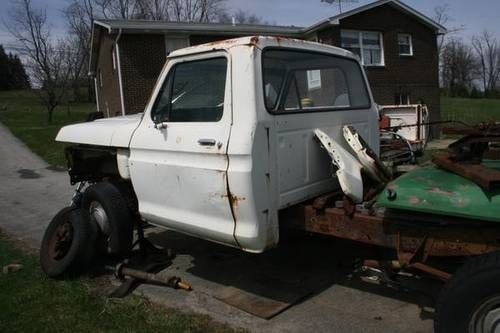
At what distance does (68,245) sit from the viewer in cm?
526

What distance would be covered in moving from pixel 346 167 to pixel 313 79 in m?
0.98

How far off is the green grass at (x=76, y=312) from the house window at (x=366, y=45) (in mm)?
20391

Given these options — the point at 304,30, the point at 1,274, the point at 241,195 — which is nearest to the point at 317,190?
the point at 241,195

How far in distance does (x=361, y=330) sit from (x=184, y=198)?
5.46 ft

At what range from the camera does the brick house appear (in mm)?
21781

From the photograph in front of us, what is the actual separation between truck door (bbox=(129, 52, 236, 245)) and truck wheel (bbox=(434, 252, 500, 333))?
1578mm

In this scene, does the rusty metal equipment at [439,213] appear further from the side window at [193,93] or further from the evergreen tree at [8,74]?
the evergreen tree at [8,74]

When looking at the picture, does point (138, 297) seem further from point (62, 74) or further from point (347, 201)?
point (62, 74)

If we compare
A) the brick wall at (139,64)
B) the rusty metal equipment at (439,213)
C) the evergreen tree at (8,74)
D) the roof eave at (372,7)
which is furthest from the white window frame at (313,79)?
the evergreen tree at (8,74)

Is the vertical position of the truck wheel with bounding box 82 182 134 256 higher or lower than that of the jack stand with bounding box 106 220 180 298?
higher

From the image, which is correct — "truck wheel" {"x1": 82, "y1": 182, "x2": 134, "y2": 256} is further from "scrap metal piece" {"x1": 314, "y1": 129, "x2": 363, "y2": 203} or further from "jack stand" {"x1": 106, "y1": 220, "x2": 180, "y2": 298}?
"scrap metal piece" {"x1": 314, "y1": 129, "x2": 363, "y2": 203}

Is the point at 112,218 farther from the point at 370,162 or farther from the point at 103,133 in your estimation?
the point at 370,162

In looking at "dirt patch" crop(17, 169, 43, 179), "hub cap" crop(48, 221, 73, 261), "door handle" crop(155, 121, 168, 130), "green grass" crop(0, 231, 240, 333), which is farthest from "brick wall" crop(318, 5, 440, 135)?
"green grass" crop(0, 231, 240, 333)

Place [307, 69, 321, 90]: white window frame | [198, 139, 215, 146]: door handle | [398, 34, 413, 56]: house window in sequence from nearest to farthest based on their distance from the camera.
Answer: [198, 139, 215, 146]: door handle, [307, 69, 321, 90]: white window frame, [398, 34, 413, 56]: house window
